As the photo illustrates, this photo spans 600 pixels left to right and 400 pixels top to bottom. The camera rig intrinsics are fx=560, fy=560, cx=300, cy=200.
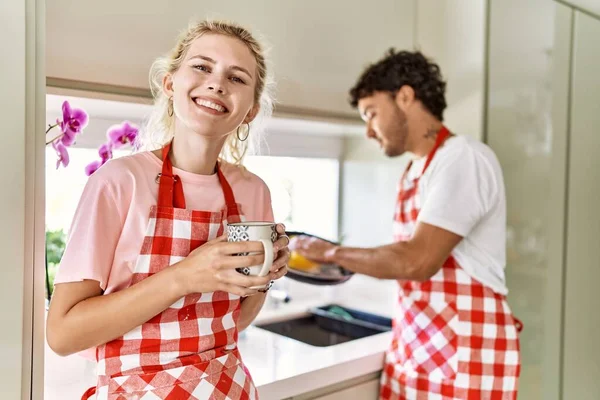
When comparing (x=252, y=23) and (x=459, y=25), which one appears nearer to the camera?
(x=252, y=23)

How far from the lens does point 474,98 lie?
173cm

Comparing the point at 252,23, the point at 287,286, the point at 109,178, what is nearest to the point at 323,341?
the point at 287,286

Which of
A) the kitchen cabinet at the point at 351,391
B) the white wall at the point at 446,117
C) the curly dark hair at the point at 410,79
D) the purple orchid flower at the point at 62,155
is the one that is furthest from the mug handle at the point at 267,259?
the white wall at the point at 446,117

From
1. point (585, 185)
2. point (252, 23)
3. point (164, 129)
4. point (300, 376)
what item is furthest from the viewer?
point (585, 185)

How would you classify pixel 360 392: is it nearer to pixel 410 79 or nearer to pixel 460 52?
pixel 410 79

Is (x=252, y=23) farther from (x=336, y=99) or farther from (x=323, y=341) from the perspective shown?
(x=323, y=341)

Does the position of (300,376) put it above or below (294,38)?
below

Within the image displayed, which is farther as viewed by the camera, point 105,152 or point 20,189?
point 105,152

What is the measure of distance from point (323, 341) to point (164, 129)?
3.54ft

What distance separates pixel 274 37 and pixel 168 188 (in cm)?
71

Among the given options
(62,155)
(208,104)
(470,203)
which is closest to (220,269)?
(208,104)

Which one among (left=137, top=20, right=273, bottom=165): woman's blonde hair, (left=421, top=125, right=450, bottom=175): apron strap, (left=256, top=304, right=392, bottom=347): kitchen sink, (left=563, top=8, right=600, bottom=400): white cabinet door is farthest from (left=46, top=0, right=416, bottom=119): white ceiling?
(left=256, top=304, right=392, bottom=347): kitchen sink

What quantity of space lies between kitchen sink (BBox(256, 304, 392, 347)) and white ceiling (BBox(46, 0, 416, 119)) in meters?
0.70

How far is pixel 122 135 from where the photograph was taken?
1198 mm
